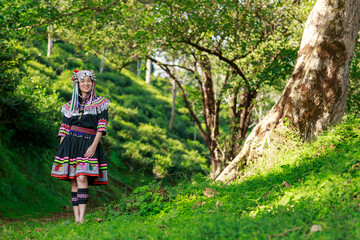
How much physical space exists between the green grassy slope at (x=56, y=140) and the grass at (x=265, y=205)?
1.18m

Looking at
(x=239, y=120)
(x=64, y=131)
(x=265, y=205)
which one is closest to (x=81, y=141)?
(x=64, y=131)

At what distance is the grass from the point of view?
121 inches

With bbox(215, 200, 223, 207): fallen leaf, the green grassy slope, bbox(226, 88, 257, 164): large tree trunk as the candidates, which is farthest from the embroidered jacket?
bbox(226, 88, 257, 164): large tree trunk

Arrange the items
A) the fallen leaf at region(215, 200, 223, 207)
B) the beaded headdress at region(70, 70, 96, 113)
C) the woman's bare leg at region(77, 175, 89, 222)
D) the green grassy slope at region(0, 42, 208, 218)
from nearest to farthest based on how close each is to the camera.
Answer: the fallen leaf at region(215, 200, 223, 207) → the woman's bare leg at region(77, 175, 89, 222) → the beaded headdress at region(70, 70, 96, 113) → the green grassy slope at region(0, 42, 208, 218)

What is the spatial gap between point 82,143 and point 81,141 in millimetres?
41

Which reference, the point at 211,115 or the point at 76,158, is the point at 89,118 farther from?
the point at 211,115

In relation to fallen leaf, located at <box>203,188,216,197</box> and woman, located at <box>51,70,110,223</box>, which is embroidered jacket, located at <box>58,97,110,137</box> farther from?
fallen leaf, located at <box>203,188,216,197</box>

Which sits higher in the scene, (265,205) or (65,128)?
(65,128)

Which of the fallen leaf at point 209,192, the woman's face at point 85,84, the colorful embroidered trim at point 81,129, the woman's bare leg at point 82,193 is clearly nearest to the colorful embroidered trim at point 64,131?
the colorful embroidered trim at point 81,129

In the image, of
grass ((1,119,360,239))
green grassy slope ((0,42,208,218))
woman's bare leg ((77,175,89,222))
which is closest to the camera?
grass ((1,119,360,239))

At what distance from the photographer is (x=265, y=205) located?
403 centimetres

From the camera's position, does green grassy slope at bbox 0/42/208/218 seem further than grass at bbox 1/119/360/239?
Yes

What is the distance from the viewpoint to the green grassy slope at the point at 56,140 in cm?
1003

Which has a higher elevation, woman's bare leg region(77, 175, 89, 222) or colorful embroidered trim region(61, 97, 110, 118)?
colorful embroidered trim region(61, 97, 110, 118)
